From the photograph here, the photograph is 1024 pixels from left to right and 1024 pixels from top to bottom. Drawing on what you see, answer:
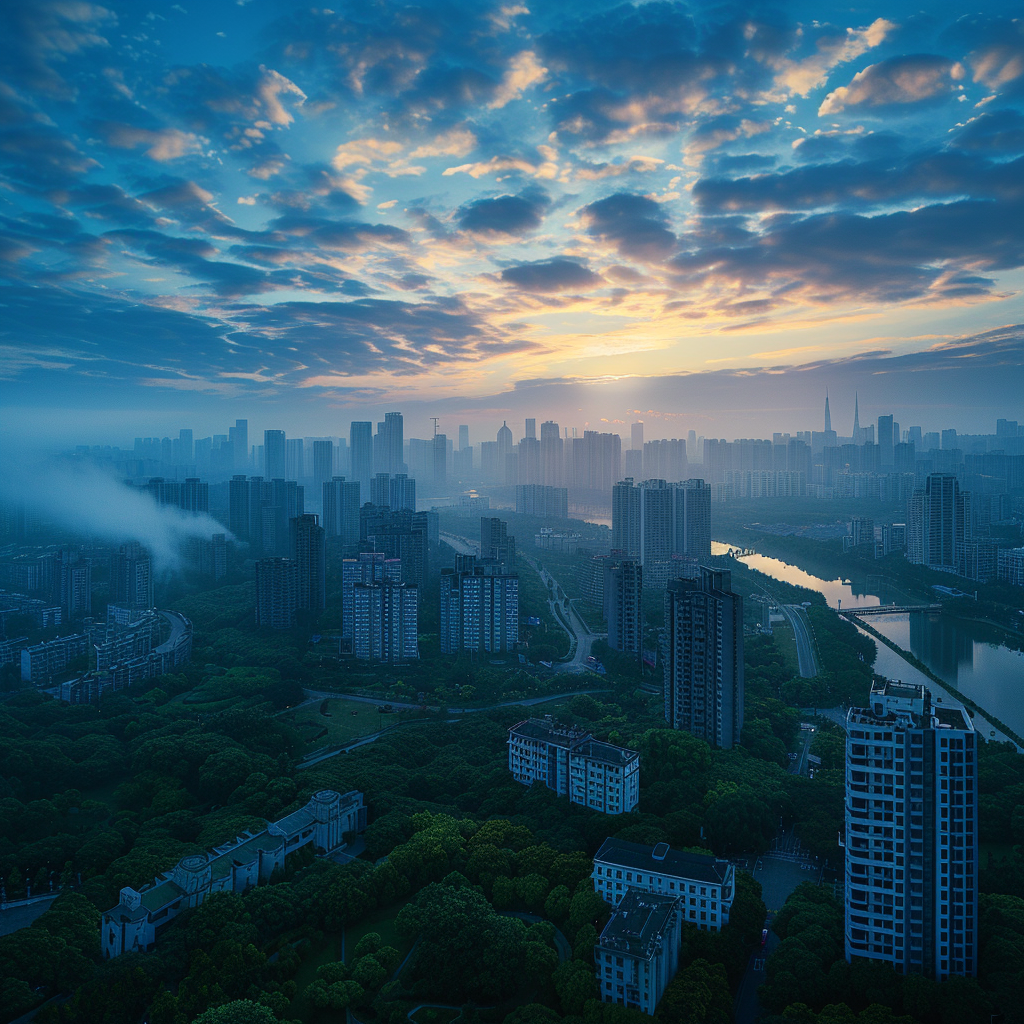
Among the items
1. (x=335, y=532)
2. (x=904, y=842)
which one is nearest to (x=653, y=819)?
(x=904, y=842)

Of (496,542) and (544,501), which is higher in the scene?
(544,501)

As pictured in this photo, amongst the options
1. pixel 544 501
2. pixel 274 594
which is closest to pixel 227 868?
pixel 274 594

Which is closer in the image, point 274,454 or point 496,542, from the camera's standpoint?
point 496,542

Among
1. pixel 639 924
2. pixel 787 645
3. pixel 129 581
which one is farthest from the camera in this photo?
pixel 129 581

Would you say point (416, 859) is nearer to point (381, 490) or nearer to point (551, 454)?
point (381, 490)

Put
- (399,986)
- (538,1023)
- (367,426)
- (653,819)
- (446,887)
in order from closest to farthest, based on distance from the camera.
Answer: (538,1023), (399,986), (446,887), (653,819), (367,426)

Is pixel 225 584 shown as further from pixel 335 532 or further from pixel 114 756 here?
pixel 114 756

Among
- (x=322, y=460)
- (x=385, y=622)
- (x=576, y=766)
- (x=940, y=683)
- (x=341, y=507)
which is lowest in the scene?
(x=940, y=683)
